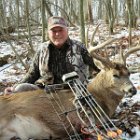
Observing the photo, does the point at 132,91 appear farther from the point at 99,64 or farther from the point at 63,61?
the point at 63,61

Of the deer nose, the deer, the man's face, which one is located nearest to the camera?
the deer

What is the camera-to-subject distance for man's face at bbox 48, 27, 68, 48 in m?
5.53

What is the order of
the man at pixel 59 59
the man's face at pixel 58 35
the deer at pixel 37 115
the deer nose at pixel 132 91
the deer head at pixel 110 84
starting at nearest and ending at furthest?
the deer at pixel 37 115 < the deer nose at pixel 132 91 < the deer head at pixel 110 84 < the man's face at pixel 58 35 < the man at pixel 59 59

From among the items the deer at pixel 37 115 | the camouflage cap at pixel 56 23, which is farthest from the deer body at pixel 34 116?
the camouflage cap at pixel 56 23

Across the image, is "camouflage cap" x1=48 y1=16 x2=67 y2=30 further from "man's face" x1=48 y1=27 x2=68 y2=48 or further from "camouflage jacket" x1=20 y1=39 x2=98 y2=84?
"camouflage jacket" x1=20 y1=39 x2=98 y2=84

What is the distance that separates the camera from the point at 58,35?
A: 5531 mm

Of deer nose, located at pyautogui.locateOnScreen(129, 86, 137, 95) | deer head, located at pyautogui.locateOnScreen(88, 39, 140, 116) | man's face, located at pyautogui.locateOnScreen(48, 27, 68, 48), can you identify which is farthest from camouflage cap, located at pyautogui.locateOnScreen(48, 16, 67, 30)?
deer nose, located at pyautogui.locateOnScreen(129, 86, 137, 95)

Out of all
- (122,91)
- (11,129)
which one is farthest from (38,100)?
(122,91)

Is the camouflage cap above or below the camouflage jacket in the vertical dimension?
above

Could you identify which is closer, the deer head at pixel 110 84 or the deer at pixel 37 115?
the deer at pixel 37 115

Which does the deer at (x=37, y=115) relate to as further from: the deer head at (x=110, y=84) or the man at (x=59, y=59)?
the man at (x=59, y=59)

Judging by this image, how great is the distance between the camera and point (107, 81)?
18.0 feet

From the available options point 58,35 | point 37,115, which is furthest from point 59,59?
point 37,115

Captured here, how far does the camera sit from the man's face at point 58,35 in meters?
5.53
